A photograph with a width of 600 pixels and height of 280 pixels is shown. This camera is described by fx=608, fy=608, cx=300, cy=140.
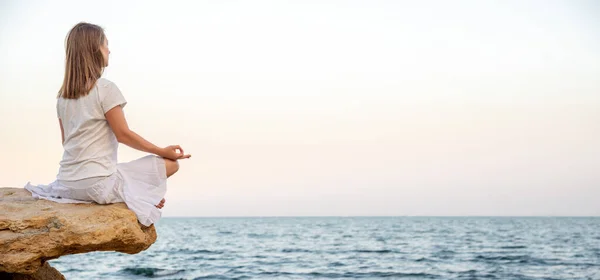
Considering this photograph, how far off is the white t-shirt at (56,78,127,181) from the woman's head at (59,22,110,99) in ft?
0.27

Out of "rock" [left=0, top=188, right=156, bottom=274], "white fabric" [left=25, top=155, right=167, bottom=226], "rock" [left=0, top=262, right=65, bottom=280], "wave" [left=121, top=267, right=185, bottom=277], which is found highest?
"white fabric" [left=25, top=155, right=167, bottom=226]

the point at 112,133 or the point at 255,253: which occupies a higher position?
the point at 112,133

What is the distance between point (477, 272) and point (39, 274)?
1669cm

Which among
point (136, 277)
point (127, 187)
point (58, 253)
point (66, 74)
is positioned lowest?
point (136, 277)

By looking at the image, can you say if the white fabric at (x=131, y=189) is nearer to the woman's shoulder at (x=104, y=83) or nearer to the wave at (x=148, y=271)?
the woman's shoulder at (x=104, y=83)

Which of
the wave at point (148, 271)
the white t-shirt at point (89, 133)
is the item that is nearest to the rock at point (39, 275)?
the white t-shirt at point (89, 133)

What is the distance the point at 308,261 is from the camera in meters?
24.0

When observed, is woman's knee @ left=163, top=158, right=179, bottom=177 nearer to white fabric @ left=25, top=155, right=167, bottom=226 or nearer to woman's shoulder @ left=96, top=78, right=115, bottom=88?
white fabric @ left=25, top=155, right=167, bottom=226

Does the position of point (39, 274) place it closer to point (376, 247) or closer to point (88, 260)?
point (88, 260)

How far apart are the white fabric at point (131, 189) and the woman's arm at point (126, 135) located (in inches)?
5.9

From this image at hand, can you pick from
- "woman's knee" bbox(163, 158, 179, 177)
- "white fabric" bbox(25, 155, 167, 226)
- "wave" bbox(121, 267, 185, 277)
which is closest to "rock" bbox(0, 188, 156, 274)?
"white fabric" bbox(25, 155, 167, 226)

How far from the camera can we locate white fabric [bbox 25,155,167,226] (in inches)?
231

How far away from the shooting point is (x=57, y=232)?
5449mm

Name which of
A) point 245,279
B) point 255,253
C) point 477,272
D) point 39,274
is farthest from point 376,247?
point 39,274
